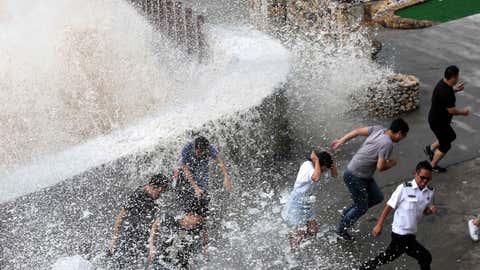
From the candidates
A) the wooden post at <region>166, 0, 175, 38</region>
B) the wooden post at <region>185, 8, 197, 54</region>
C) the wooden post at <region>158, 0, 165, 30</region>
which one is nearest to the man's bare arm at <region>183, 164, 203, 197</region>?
the wooden post at <region>185, 8, 197, 54</region>

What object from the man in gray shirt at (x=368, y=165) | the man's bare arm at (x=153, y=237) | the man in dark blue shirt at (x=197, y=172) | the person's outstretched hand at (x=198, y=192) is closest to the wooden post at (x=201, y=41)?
the man in dark blue shirt at (x=197, y=172)

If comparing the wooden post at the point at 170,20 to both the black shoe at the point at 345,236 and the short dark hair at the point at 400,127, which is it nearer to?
the black shoe at the point at 345,236

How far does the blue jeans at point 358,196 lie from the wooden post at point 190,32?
18.6 feet

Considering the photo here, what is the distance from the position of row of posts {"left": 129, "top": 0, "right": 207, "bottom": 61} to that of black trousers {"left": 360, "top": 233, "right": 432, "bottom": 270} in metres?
6.15

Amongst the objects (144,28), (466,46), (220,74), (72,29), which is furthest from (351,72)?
(72,29)

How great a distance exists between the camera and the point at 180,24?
458 inches

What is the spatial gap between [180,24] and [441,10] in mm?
5837

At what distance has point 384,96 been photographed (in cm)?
902

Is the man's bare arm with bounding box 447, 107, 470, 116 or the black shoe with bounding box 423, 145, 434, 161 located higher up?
the man's bare arm with bounding box 447, 107, 470, 116

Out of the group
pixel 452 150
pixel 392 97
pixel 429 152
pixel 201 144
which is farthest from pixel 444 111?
pixel 201 144

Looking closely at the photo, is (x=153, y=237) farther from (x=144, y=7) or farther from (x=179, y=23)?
(x=144, y=7)

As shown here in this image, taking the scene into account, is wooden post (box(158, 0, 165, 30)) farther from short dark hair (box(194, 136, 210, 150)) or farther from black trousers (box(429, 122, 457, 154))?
black trousers (box(429, 122, 457, 154))

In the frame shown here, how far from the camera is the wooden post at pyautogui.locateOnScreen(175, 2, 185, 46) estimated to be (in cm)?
1152

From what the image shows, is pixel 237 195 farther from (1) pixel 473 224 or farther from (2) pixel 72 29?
(2) pixel 72 29
